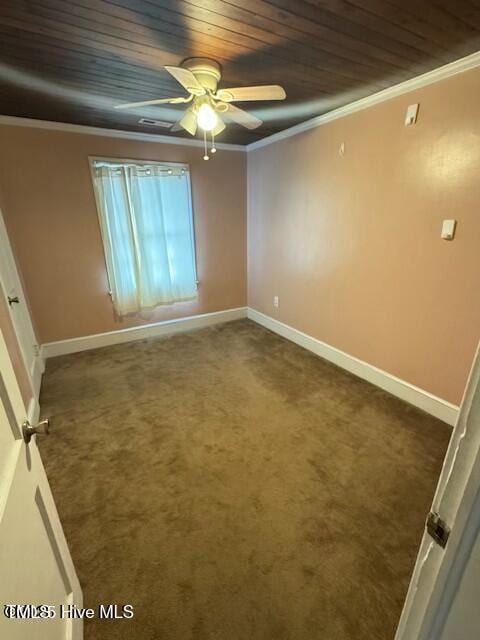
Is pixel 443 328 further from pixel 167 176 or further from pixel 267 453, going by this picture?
pixel 167 176

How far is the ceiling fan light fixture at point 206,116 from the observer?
178 centimetres

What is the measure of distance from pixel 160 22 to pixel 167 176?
2.15 m

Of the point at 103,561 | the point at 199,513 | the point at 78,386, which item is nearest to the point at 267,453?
the point at 199,513

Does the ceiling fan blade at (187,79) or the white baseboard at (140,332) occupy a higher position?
the ceiling fan blade at (187,79)

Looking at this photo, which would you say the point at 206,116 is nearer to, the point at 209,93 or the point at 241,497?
the point at 209,93

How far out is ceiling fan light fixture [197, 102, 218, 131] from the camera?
1.78 meters

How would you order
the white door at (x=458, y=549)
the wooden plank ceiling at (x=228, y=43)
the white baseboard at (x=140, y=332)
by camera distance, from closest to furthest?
the white door at (x=458, y=549) → the wooden plank ceiling at (x=228, y=43) → the white baseboard at (x=140, y=332)

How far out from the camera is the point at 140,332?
381cm

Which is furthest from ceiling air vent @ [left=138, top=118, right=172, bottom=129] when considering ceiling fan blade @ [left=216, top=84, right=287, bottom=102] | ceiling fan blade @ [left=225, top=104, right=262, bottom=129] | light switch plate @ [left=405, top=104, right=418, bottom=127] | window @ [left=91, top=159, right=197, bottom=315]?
light switch plate @ [left=405, top=104, right=418, bottom=127]

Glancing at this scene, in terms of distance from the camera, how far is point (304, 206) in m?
3.13

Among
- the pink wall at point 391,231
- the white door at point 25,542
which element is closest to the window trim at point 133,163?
the pink wall at point 391,231

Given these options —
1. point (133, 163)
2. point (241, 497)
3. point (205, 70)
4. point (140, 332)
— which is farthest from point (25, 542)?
point (133, 163)

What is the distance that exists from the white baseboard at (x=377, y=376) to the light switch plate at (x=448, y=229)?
117 cm

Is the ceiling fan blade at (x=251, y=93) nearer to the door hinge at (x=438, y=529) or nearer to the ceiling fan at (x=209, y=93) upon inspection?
the ceiling fan at (x=209, y=93)
